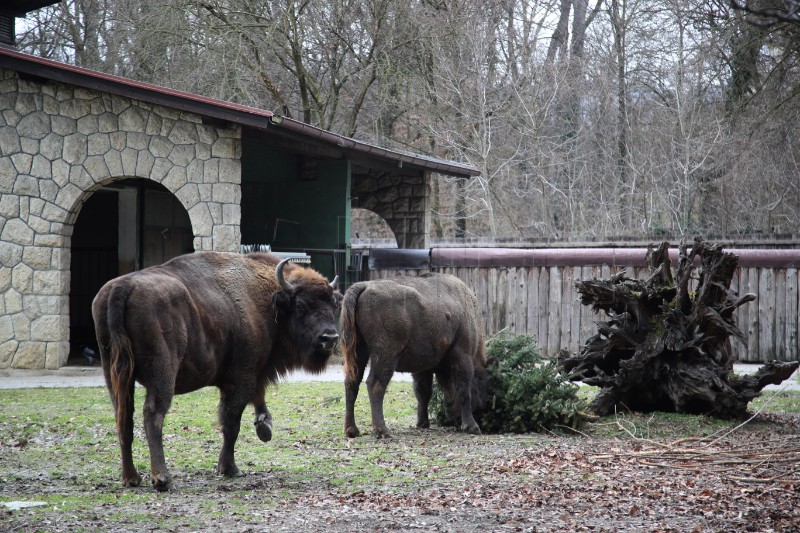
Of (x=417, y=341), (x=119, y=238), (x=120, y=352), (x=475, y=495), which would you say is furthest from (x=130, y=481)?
(x=119, y=238)

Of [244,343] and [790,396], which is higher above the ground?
[244,343]

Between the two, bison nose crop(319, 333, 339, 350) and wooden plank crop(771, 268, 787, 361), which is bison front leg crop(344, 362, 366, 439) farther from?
wooden plank crop(771, 268, 787, 361)

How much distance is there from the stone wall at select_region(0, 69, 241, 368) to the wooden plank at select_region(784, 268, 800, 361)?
33.8 feet

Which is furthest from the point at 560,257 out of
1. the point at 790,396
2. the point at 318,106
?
the point at 318,106

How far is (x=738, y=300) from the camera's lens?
35.1 feet

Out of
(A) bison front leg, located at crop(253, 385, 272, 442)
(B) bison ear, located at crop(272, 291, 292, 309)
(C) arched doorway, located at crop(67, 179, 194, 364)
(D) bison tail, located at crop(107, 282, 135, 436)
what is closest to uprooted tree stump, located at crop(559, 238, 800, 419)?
(B) bison ear, located at crop(272, 291, 292, 309)

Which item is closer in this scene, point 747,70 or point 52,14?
point 747,70

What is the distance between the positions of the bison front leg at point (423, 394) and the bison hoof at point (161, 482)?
4.51 metres

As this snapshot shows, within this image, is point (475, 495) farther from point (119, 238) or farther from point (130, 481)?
point (119, 238)

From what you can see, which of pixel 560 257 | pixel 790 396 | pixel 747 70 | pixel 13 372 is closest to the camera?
pixel 790 396

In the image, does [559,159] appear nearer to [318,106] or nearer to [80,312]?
[318,106]

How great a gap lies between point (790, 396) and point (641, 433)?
178 inches

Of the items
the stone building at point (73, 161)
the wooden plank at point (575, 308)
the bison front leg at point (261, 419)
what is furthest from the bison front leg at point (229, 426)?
the wooden plank at point (575, 308)

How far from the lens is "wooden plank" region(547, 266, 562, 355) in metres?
18.0
